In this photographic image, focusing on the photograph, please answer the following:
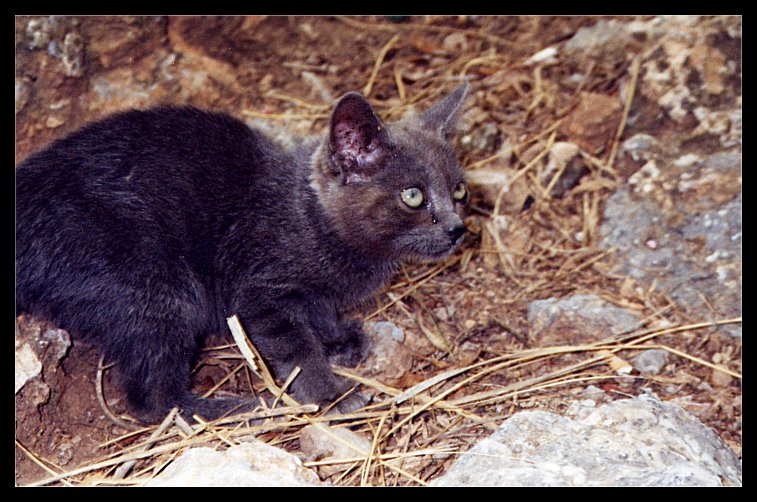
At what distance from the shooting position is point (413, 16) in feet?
20.0

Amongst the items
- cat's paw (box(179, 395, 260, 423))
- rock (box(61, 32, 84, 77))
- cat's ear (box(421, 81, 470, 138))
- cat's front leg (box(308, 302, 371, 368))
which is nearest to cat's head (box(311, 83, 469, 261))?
cat's ear (box(421, 81, 470, 138))

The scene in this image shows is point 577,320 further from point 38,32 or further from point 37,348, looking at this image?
point 38,32

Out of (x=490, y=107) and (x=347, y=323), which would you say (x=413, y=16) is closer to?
(x=490, y=107)

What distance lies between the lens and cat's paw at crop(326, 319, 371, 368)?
3.91 metres

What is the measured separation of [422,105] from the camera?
17.3 feet

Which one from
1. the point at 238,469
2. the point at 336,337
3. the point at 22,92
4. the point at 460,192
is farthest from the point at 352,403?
the point at 22,92

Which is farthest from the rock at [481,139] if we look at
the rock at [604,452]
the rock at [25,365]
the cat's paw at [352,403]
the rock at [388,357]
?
the rock at [25,365]

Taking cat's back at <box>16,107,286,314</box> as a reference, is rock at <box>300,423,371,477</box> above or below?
below

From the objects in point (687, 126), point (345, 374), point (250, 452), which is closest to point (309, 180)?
point (345, 374)

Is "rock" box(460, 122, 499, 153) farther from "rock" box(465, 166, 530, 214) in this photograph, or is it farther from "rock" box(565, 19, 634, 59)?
"rock" box(565, 19, 634, 59)

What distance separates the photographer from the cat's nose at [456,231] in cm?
349

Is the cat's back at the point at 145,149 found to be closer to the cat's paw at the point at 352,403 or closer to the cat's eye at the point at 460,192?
the cat's eye at the point at 460,192

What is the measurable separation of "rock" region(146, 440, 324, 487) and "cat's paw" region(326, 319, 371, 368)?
3.13 feet

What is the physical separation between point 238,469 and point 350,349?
49.0 inches
